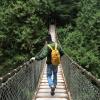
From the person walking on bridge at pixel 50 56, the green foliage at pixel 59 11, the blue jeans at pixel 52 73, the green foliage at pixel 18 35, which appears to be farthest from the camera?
the green foliage at pixel 59 11

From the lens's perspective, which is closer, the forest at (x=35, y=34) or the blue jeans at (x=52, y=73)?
the blue jeans at (x=52, y=73)

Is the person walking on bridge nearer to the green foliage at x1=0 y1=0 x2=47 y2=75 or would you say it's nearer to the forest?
the forest

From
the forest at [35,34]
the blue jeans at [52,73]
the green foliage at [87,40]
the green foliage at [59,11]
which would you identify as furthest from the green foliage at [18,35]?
the blue jeans at [52,73]

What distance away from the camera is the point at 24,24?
25.7 m

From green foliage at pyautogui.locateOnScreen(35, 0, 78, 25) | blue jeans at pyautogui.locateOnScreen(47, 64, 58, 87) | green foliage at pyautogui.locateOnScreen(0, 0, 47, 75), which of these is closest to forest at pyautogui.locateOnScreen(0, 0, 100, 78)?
green foliage at pyautogui.locateOnScreen(0, 0, 47, 75)

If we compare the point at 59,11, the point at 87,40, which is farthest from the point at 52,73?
the point at 59,11

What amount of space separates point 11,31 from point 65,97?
19394 mm

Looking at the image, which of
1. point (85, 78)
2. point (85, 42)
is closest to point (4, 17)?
point (85, 42)

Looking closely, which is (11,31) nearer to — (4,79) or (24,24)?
(24,24)

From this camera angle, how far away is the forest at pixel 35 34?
2259 cm

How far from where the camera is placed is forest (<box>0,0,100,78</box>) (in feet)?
74.1

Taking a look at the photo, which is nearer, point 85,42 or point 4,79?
point 4,79

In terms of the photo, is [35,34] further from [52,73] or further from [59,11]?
[52,73]

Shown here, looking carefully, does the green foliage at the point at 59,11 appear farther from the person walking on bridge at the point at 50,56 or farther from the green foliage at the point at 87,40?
the person walking on bridge at the point at 50,56
